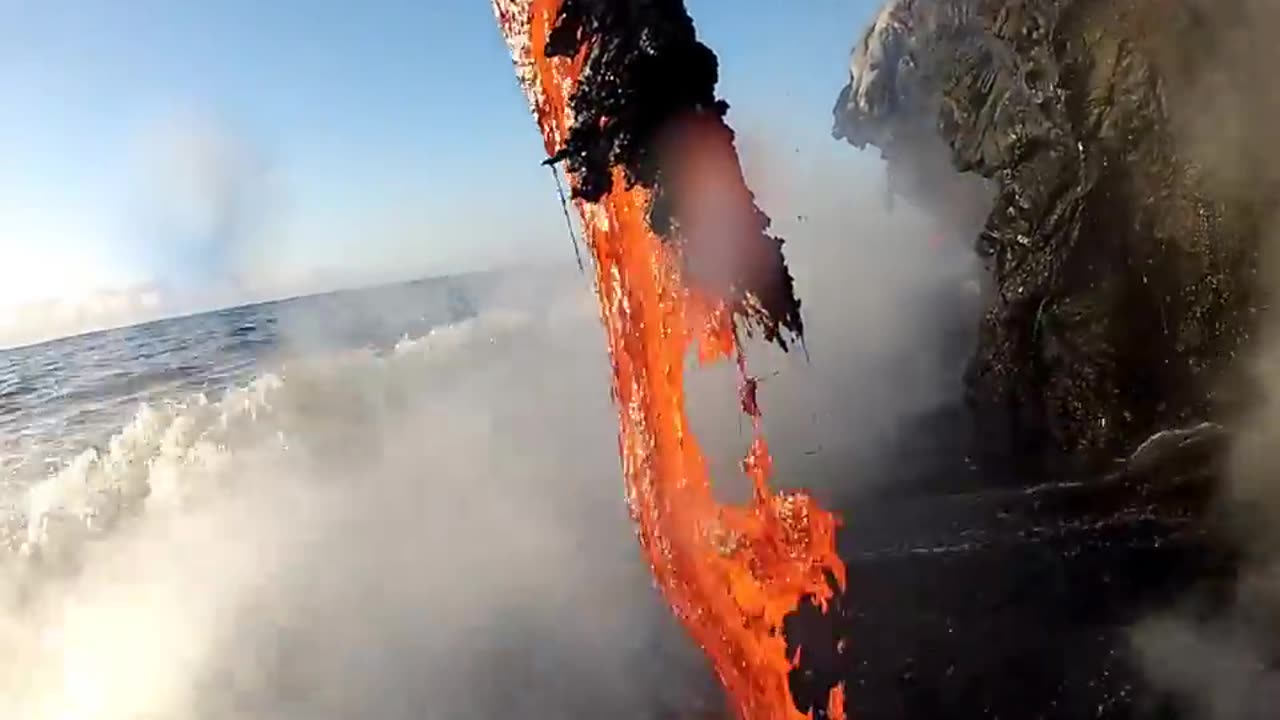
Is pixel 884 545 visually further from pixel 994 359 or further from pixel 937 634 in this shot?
pixel 994 359

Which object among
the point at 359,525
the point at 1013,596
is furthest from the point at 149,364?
the point at 1013,596

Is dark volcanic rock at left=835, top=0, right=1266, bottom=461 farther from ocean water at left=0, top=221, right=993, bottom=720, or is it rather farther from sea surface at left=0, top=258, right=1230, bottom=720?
ocean water at left=0, top=221, right=993, bottom=720

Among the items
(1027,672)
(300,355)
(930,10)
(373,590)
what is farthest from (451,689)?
(930,10)

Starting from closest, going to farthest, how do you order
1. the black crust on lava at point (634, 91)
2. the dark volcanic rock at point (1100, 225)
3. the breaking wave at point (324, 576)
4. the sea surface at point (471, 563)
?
the black crust on lava at point (634, 91)
the sea surface at point (471, 563)
the breaking wave at point (324, 576)
the dark volcanic rock at point (1100, 225)

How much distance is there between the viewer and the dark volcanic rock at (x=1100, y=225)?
57.4ft

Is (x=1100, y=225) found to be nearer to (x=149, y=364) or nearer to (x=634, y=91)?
(x=634, y=91)

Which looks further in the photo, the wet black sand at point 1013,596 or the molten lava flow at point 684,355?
the wet black sand at point 1013,596

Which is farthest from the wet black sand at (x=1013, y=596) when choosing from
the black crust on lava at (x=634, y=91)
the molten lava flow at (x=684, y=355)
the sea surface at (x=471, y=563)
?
the black crust on lava at (x=634, y=91)

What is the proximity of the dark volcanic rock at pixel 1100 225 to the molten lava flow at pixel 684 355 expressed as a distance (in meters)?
11.6

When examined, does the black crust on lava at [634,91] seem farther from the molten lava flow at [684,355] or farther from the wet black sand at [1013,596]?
the wet black sand at [1013,596]

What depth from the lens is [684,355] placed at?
7984 mm

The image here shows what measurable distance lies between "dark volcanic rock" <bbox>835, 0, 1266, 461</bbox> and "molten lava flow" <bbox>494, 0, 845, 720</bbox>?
A: 11575 millimetres

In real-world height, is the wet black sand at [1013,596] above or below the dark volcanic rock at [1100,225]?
below

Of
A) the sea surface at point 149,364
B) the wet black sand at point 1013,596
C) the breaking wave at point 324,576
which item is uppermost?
the sea surface at point 149,364
